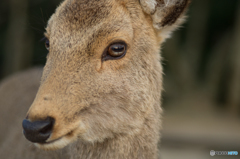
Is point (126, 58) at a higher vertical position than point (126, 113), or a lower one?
higher

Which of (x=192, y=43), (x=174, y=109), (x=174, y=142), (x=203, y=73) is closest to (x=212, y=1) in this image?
(x=192, y=43)

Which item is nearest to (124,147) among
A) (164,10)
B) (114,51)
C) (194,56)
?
(114,51)

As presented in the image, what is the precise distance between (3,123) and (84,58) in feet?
10.1

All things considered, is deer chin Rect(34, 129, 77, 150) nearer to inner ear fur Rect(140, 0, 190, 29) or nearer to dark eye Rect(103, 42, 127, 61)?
dark eye Rect(103, 42, 127, 61)

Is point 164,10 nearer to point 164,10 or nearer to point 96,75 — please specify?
point 164,10

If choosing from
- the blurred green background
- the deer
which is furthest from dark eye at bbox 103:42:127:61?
the blurred green background

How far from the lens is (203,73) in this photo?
469 inches

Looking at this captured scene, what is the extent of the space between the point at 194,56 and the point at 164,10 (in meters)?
8.57

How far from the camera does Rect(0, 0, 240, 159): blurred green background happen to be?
9766mm

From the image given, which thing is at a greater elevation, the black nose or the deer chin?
the black nose

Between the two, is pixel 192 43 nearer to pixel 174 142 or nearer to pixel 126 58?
pixel 174 142

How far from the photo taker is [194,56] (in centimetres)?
1130

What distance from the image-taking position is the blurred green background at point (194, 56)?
9.77 meters

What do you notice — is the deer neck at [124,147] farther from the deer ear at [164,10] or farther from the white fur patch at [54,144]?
the deer ear at [164,10]
